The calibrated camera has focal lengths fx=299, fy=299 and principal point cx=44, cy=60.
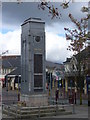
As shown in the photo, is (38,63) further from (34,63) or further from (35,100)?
(35,100)

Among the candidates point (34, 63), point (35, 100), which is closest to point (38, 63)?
point (34, 63)

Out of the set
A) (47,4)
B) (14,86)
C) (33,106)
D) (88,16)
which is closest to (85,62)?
(33,106)

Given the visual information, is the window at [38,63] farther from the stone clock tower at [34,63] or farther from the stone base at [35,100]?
the stone base at [35,100]

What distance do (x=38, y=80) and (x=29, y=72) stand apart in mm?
952

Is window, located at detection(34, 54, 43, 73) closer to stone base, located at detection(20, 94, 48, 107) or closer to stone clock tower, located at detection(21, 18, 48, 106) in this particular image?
stone clock tower, located at detection(21, 18, 48, 106)

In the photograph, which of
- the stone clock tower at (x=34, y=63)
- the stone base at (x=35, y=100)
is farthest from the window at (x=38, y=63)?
the stone base at (x=35, y=100)

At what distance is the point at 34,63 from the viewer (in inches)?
893

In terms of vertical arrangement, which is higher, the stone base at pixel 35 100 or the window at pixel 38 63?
the window at pixel 38 63

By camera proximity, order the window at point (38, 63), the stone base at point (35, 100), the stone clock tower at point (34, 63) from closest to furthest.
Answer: the stone base at point (35, 100)
the stone clock tower at point (34, 63)
the window at point (38, 63)

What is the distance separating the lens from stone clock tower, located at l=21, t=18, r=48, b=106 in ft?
73.0

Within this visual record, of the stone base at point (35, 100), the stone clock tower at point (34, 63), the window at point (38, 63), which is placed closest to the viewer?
the stone base at point (35, 100)

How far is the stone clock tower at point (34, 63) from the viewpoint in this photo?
73.0ft

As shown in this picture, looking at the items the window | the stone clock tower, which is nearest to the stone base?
the stone clock tower

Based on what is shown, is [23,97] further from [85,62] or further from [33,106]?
[85,62]
